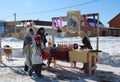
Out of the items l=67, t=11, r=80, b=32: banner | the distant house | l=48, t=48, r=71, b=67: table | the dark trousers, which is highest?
the distant house

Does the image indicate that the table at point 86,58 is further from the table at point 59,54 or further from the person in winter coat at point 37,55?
the person in winter coat at point 37,55

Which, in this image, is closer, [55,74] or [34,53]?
[34,53]

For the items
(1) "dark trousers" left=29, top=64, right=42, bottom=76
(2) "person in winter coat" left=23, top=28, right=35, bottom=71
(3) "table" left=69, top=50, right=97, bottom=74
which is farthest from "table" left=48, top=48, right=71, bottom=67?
(1) "dark trousers" left=29, top=64, right=42, bottom=76

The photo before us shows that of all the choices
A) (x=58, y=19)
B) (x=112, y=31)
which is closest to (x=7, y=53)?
(x=58, y=19)

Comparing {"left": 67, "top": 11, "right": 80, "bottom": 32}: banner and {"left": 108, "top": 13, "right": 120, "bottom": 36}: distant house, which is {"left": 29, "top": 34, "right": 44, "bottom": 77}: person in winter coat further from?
{"left": 108, "top": 13, "right": 120, "bottom": 36}: distant house

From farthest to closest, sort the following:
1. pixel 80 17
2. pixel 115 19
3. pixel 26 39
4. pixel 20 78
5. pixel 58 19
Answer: pixel 115 19, pixel 58 19, pixel 80 17, pixel 26 39, pixel 20 78

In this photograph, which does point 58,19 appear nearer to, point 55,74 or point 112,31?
point 55,74

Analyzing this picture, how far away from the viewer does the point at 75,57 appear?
9422mm

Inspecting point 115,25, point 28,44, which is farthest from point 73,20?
point 115,25

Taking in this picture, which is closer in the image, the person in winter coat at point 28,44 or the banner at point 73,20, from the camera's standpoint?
the person in winter coat at point 28,44

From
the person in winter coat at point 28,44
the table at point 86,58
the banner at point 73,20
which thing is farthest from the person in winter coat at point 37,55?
the banner at point 73,20

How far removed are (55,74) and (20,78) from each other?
1.41 metres

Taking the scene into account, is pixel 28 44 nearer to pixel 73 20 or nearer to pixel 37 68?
pixel 37 68

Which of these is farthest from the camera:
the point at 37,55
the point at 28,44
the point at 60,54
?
the point at 60,54
